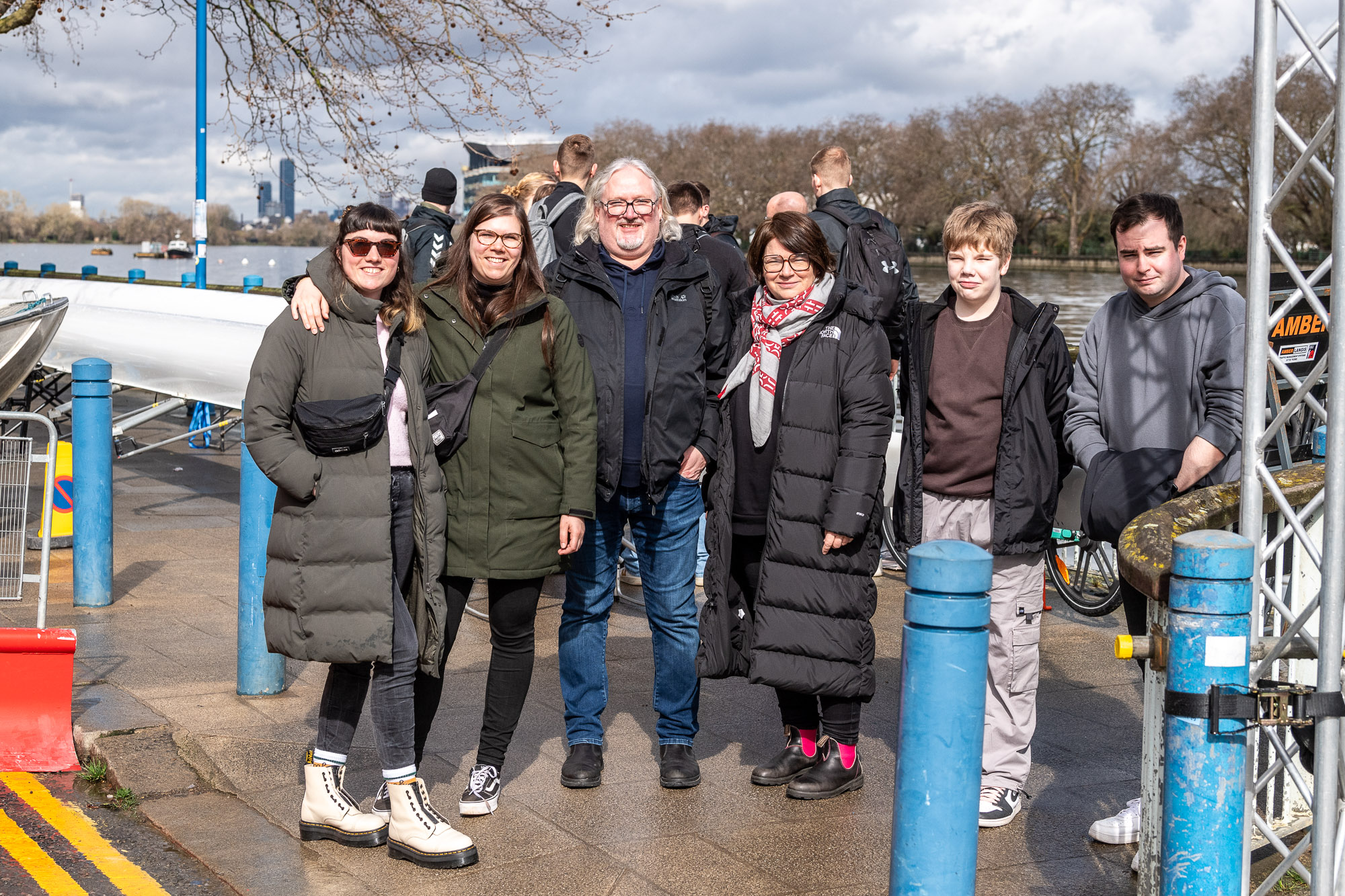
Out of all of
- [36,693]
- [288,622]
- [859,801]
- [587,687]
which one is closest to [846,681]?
[859,801]

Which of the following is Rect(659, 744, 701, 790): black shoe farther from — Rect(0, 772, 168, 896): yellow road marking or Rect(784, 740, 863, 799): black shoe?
Rect(0, 772, 168, 896): yellow road marking

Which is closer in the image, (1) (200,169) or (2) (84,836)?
(2) (84,836)

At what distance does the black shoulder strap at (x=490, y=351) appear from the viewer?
4.09m

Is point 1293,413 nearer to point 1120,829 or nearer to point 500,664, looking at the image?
point 1120,829

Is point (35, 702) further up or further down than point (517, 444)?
further down

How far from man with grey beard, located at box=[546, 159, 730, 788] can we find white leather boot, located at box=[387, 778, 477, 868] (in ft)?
2.27

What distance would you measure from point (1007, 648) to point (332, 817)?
218cm

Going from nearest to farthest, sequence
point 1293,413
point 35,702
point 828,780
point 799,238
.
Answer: point 1293,413 → point 799,238 → point 828,780 → point 35,702

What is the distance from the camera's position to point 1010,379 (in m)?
4.24

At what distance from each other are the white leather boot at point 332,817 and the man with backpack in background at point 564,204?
2.75 meters

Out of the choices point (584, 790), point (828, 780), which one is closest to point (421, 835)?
point (584, 790)

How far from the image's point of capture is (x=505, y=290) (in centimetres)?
414

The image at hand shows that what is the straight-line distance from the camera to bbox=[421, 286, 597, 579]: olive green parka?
4066 mm

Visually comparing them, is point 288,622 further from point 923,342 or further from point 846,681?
point 923,342
